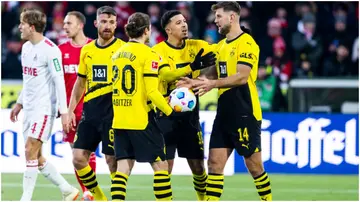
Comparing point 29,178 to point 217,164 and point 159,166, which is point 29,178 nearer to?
point 159,166

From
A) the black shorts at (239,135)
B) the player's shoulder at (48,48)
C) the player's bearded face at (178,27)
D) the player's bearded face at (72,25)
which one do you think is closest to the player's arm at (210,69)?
the player's bearded face at (178,27)

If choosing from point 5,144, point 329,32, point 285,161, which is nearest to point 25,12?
point 5,144

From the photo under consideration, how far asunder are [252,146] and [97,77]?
73.1 inches

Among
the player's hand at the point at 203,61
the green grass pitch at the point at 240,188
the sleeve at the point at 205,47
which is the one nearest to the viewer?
the player's hand at the point at 203,61

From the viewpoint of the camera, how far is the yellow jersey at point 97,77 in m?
10.4

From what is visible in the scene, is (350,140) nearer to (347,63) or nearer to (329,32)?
(347,63)

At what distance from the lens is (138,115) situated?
30.7 feet

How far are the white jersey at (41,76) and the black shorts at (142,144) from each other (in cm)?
119

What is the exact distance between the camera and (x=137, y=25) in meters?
9.38

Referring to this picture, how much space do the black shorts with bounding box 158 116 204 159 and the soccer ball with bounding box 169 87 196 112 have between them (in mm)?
628

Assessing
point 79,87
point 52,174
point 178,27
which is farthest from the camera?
point 52,174

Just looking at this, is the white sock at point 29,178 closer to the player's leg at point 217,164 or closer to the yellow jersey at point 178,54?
the yellow jersey at point 178,54

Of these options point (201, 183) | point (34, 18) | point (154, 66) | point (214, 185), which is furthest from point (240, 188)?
point (154, 66)

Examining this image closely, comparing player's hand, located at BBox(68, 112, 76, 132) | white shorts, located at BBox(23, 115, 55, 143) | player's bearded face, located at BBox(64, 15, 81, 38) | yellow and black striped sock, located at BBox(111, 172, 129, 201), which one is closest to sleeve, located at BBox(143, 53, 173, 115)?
yellow and black striped sock, located at BBox(111, 172, 129, 201)
